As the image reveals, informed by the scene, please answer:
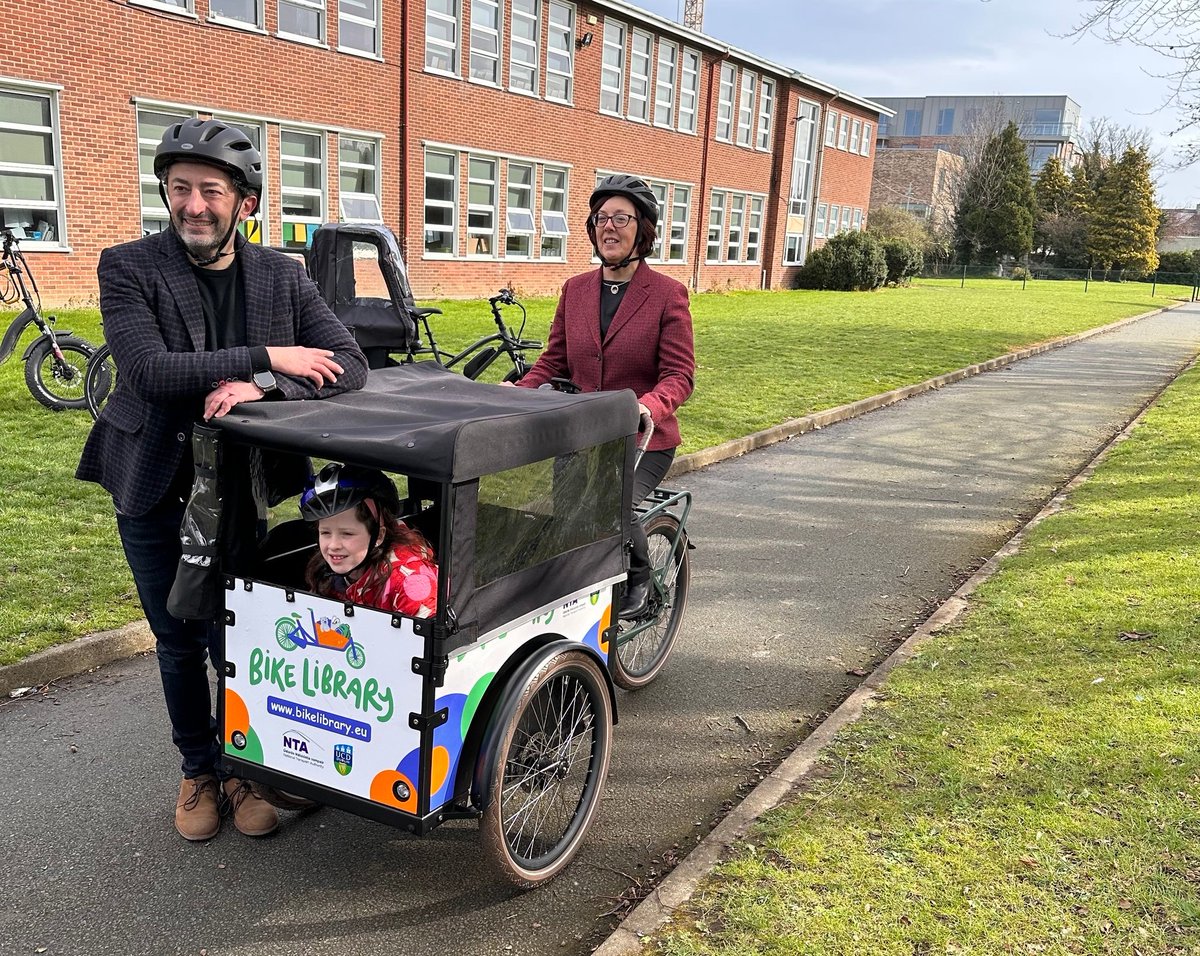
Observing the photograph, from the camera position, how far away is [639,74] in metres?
28.8

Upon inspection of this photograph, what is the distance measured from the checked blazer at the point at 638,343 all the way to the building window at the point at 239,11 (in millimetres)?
16064

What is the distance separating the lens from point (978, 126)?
235ft

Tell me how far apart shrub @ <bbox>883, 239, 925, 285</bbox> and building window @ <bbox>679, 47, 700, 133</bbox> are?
11.6 m

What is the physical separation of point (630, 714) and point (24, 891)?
7.18 ft

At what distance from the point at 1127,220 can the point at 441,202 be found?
59072mm

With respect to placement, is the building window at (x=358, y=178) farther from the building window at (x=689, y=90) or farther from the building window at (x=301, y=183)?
the building window at (x=689, y=90)

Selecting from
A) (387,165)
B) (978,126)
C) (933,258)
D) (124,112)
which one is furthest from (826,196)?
(978,126)

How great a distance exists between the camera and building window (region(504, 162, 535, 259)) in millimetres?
24344

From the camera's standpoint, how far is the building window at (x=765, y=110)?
35.6m

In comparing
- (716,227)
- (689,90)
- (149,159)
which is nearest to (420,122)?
(149,159)

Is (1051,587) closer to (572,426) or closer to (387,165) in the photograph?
(572,426)

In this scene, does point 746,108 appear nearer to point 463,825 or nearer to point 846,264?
point 846,264

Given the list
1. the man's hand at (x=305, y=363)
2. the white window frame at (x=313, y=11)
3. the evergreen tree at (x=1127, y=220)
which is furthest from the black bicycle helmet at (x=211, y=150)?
the evergreen tree at (x=1127, y=220)

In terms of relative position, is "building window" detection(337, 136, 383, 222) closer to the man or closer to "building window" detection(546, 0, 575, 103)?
"building window" detection(546, 0, 575, 103)
